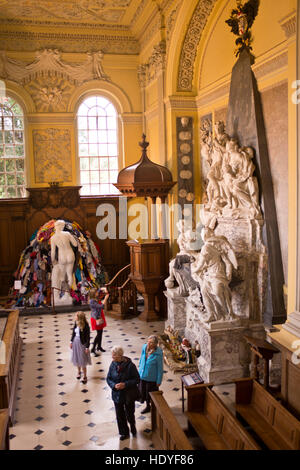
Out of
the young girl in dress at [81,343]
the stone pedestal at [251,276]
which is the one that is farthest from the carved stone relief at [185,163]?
the young girl in dress at [81,343]

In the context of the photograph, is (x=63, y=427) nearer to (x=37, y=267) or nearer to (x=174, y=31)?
(x=37, y=267)

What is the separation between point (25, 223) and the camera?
14.9m

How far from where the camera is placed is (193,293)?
30.1 feet

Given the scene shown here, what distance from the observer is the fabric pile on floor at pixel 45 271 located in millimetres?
13055

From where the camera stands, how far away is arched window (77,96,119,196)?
1570cm

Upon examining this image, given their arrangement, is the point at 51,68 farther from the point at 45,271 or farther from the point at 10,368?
the point at 10,368

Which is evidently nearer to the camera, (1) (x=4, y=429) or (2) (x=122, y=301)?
(1) (x=4, y=429)

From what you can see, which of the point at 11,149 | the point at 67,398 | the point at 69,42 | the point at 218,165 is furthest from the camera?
the point at 11,149

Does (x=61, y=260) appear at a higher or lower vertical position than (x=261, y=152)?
lower

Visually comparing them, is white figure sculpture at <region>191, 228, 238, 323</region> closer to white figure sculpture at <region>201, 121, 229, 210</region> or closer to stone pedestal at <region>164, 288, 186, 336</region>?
white figure sculpture at <region>201, 121, 229, 210</region>

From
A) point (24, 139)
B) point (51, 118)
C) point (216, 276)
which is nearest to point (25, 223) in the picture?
point (24, 139)

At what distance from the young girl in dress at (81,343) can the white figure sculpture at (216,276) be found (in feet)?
6.81

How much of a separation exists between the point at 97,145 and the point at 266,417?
472 inches

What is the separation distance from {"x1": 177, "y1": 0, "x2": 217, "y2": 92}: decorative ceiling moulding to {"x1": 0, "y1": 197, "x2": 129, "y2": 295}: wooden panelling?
4870 millimetres
